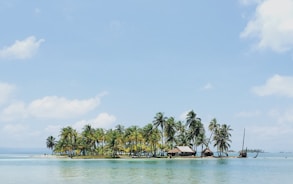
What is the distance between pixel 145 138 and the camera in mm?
115438

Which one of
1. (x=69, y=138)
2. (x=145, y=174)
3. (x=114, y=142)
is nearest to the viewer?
(x=145, y=174)

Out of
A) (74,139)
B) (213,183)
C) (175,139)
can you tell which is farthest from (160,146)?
(213,183)

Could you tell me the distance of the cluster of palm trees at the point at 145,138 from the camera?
377ft

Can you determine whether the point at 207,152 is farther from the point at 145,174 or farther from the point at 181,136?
the point at 145,174

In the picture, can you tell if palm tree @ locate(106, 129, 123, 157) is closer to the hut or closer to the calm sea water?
the hut

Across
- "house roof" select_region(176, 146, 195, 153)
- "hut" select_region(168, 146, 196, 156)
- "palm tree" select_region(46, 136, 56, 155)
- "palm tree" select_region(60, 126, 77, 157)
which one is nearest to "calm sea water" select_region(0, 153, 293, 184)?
"hut" select_region(168, 146, 196, 156)

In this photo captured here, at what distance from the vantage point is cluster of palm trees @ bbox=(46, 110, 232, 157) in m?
115

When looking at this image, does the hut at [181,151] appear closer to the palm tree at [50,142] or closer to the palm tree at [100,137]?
the palm tree at [100,137]

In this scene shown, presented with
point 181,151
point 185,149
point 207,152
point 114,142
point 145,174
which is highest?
point 114,142

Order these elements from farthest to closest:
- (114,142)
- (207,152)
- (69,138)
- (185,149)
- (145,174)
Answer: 1. (69,138)
2. (207,152)
3. (114,142)
4. (185,149)
5. (145,174)

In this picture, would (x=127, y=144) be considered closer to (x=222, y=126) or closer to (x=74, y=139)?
(x=74, y=139)

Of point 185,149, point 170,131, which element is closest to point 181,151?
point 185,149

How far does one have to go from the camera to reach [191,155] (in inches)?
4417

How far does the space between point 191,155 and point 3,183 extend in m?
78.4
